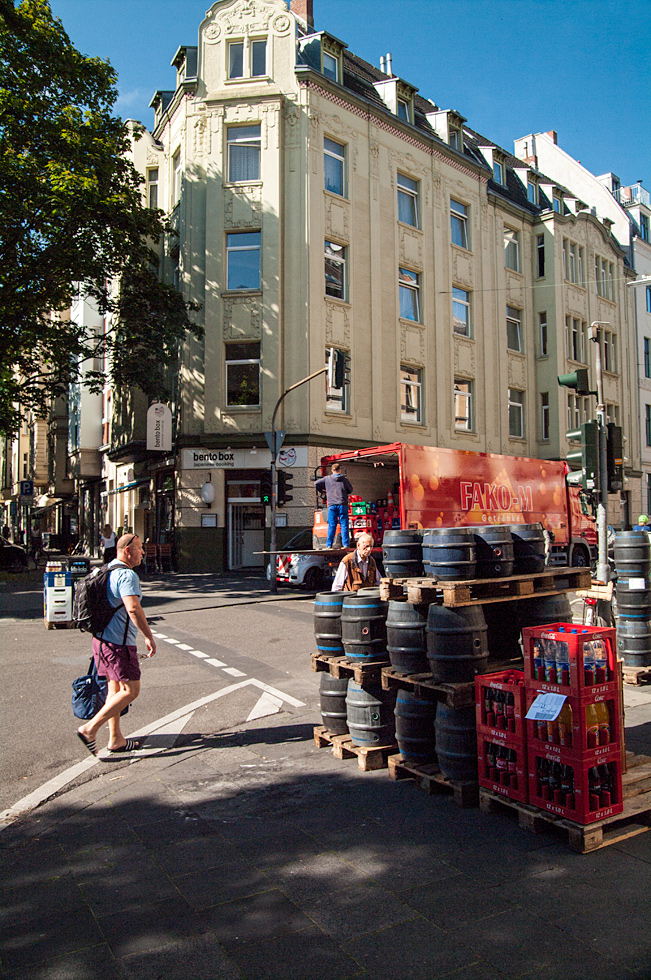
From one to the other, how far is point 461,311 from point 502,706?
27.2 m

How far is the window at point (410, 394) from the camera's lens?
2673 cm

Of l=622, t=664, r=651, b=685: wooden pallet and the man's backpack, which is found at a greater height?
the man's backpack

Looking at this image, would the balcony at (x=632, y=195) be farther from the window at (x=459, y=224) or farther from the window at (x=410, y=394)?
the window at (x=410, y=394)

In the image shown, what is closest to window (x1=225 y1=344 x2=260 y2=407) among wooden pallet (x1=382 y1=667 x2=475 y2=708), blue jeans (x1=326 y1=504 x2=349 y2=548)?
blue jeans (x1=326 y1=504 x2=349 y2=548)

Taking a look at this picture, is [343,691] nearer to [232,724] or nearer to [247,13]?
[232,724]

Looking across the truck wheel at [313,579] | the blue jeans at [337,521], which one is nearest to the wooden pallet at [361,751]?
the blue jeans at [337,521]

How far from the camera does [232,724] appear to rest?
6.88m

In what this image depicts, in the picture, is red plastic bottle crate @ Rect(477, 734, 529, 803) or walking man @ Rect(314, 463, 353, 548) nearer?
red plastic bottle crate @ Rect(477, 734, 529, 803)

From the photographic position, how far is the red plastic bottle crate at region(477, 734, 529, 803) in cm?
433

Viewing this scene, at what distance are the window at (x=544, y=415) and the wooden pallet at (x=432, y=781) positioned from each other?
29.7m

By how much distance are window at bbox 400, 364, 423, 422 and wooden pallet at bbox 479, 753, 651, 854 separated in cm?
2256

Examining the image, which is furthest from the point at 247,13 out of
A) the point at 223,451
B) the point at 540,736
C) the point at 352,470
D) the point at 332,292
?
the point at 540,736

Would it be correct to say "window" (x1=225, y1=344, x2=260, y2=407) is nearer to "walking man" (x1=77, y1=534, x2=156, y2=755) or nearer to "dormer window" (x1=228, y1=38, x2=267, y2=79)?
"dormer window" (x1=228, y1=38, x2=267, y2=79)

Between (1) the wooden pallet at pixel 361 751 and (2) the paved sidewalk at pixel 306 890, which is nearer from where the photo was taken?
(2) the paved sidewalk at pixel 306 890
